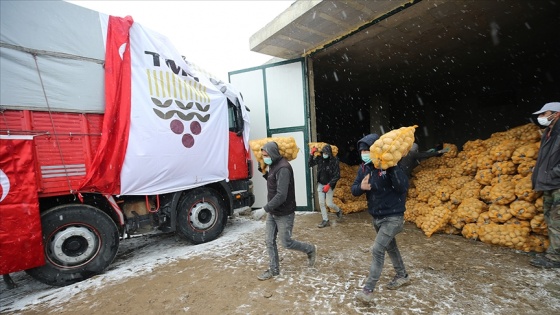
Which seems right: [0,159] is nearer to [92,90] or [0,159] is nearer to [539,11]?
[92,90]

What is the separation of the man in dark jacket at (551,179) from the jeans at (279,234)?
318 cm

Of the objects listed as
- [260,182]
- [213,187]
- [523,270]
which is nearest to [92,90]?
[213,187]

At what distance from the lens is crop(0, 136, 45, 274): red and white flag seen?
3.23 meters

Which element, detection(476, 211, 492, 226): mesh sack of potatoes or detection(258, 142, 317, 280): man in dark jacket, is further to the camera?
detection(476, 211, 492, 226): mesh sack of potatoes

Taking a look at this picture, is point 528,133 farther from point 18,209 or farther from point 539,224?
point 18,209

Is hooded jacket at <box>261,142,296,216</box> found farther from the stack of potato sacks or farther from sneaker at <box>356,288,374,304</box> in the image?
the stack of potato sacks

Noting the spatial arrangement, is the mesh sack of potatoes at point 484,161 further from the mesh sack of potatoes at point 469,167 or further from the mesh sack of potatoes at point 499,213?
the mesh sack of potatoes at point 499,213

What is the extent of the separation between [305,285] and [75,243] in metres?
3.35

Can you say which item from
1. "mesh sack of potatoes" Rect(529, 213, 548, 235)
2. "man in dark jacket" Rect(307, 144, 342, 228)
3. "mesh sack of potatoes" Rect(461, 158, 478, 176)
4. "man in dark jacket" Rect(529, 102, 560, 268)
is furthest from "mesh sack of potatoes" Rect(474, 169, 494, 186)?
"man in dark jacket" Rect(307, 144, 342, 228)

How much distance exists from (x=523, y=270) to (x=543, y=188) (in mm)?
1129

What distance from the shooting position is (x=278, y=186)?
346cm

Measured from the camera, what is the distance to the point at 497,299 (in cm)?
292

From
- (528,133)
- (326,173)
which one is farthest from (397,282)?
(528,133)

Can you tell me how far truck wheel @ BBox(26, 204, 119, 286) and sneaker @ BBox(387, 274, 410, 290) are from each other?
4050mm
